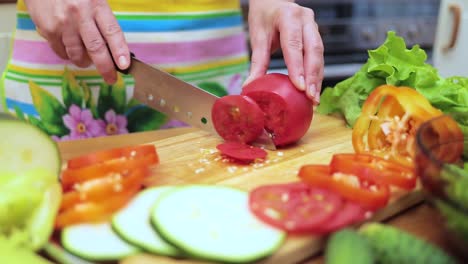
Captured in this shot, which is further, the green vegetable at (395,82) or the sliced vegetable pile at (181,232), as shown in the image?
the green vegetable at (395,82)

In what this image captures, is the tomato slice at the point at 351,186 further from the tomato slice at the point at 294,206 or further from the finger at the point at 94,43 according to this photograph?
the finger at the point at 94,43

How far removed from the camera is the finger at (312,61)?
1374 mm

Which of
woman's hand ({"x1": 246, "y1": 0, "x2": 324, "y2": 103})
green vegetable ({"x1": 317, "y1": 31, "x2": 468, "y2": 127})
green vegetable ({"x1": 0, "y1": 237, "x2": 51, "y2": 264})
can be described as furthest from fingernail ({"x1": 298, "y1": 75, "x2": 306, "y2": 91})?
green vegetable ({"x1": 0, "y1": 237, "x2": 51, "y2": 264})

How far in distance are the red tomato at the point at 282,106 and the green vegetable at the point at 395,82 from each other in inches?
9.2

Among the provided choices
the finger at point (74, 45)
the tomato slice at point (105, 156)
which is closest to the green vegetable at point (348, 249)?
the tomato slice at point (105, 156)

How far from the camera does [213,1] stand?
5.57 ft

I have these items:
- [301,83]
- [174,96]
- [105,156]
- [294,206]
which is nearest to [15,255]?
[105,156]

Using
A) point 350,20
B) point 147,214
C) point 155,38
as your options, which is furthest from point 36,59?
point 350,20

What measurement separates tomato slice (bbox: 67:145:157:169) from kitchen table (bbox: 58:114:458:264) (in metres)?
0.11

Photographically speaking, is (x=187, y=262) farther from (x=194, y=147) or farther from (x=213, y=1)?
(x=213, y=1)

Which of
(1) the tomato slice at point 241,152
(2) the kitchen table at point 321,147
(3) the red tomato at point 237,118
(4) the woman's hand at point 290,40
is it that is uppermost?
(4) the woman's hand at point 290,40

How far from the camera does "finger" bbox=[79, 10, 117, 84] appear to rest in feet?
4.30

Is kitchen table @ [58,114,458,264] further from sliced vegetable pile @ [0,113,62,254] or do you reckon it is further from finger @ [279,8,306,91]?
sliced vegetable pile @ [0,113,62,254]

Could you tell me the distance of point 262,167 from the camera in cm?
122
